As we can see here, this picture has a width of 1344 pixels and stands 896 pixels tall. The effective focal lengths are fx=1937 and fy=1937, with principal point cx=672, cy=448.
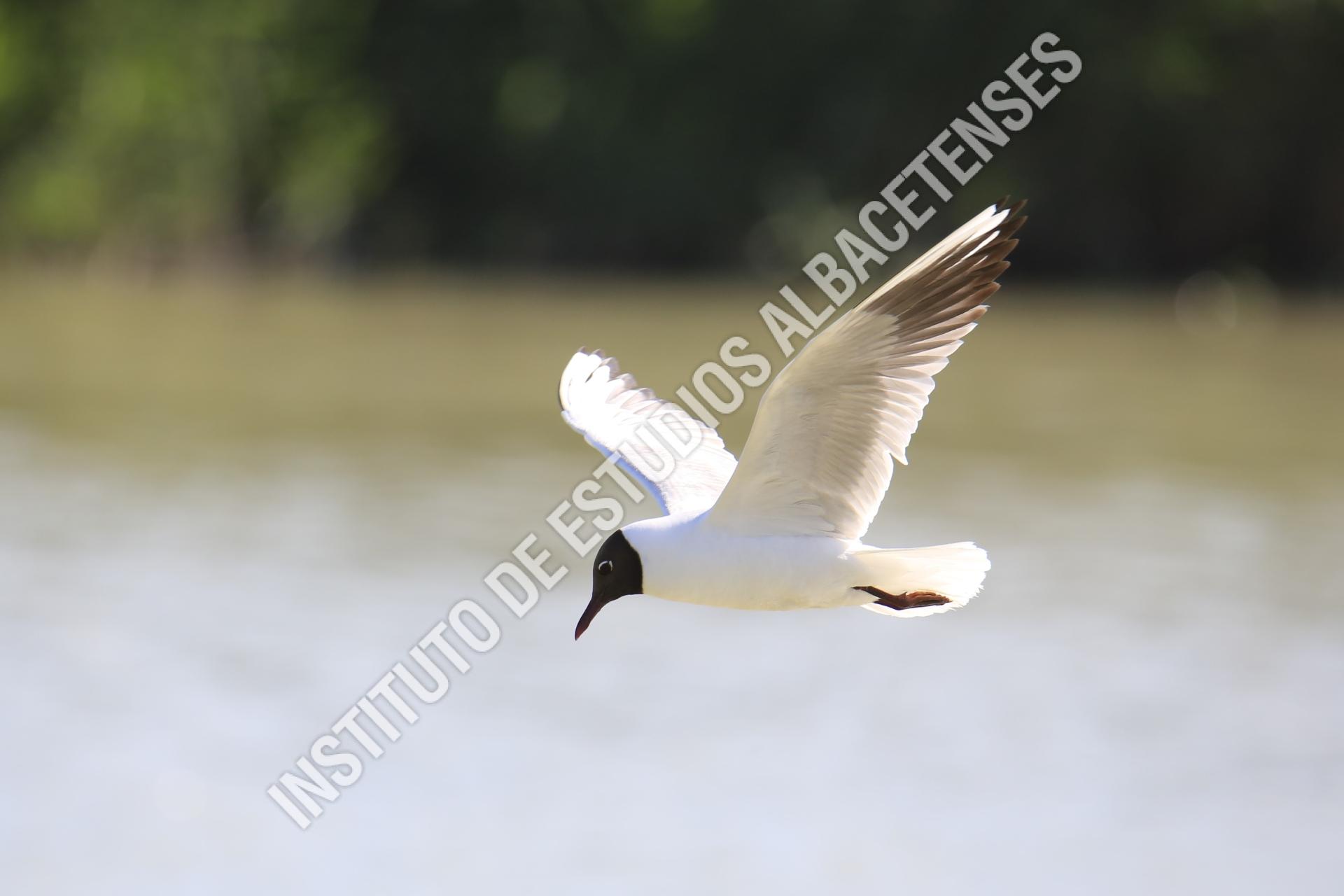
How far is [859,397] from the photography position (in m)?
5.55

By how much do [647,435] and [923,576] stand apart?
1370mm

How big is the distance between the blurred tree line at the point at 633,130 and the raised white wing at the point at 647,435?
24450 millimetres

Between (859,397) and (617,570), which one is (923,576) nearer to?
(859,397)

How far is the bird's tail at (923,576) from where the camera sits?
18.4 ft

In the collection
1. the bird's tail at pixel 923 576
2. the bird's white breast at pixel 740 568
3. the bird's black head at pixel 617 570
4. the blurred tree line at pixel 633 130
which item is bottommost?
the bird's tail at pixel 923 576

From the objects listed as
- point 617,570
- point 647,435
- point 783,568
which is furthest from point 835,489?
point 647,435

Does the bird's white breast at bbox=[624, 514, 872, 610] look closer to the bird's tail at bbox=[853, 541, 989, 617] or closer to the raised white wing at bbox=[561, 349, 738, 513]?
the bird's tail at bbox=[853, 541, 989, 617]

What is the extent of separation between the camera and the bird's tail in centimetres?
562

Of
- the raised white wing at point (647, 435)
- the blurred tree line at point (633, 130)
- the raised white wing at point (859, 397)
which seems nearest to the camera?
the raised white wing at point (859, 397)

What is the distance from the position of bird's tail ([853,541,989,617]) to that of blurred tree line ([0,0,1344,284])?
84.0ft

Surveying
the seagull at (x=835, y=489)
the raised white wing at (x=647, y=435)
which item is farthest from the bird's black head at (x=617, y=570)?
the raised white wing at (x=647, y=435)

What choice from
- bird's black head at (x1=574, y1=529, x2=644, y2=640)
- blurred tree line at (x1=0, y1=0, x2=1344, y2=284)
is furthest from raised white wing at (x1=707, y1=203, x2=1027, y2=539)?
blurred tree line at (x1=0, y1=0, x2=1344, y2=284)

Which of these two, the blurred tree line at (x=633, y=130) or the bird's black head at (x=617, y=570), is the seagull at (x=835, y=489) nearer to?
the bird's black head at (x=617, y=570)

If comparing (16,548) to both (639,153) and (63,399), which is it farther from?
(639,153)
